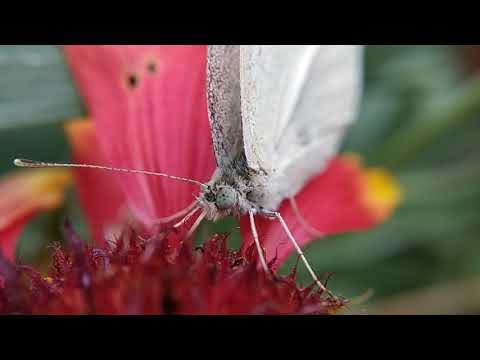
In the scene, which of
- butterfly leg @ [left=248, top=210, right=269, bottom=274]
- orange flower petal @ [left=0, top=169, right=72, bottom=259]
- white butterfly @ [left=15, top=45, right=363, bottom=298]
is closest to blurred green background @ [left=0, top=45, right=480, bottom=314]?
orange flower petal @ [left=0, top=169, right=72, bottom=259]

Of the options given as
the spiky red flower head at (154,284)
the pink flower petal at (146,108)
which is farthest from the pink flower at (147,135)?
the spiky red flower head at (154,284)

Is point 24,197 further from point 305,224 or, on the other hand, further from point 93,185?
point 305,224

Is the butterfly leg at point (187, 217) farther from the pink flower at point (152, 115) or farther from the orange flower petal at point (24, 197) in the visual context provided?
the orange flower petal at point (24, 197)

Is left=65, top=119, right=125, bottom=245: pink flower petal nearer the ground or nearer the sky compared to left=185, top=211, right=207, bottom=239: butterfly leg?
nearer the sky

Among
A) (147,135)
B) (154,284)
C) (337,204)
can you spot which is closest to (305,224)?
(337,204)

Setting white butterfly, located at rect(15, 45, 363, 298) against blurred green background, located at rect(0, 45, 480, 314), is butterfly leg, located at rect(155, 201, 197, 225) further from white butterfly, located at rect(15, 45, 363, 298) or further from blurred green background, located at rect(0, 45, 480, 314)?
blurred green background, located at rect(0, 45, 480, 314)
